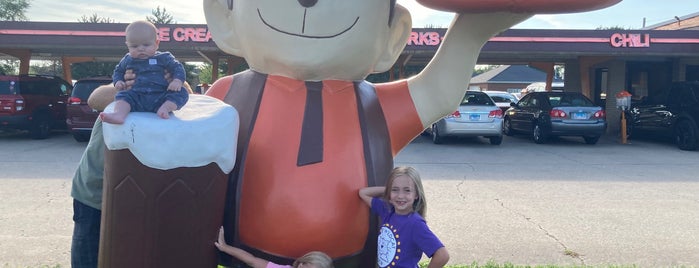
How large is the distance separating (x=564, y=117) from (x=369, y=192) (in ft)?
34.0

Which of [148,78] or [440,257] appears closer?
[148,78]

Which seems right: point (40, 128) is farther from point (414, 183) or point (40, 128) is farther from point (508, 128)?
point (414, 183)

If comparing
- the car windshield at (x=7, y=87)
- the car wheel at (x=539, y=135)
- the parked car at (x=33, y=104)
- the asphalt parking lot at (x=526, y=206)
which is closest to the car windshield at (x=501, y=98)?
the car wheel at (x=539, y=135)

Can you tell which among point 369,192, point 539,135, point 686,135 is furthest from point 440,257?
point 686,135

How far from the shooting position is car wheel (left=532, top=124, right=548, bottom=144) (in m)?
12.0

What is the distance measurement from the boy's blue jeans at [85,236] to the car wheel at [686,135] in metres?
11.3

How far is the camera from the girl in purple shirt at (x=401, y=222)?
218 cm

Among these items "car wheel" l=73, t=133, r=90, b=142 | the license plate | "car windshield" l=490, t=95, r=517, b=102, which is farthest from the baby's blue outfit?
"car windshield" l=490, t=95, r=517, b=102

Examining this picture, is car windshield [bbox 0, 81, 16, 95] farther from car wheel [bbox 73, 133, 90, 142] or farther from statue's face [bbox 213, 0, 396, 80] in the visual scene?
statue's face [bbox 213, 0, 396, 80]

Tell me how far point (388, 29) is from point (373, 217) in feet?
2.65

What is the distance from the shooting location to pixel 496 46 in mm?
12664

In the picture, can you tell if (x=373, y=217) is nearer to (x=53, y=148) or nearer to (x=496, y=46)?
(x=53, y=148)

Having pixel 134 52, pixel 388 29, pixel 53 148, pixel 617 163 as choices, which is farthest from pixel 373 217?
pixel 53 148

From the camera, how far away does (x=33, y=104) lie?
37.6ft
